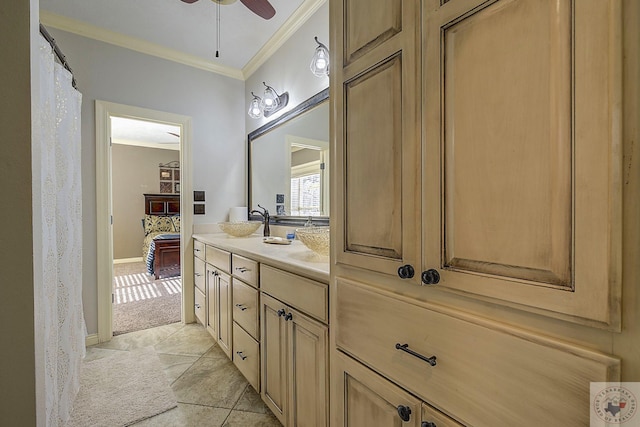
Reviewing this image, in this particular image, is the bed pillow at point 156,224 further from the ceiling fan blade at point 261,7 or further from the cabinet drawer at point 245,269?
the ceiling fan blade at point 261,7

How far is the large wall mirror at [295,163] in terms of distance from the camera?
6.79 feet

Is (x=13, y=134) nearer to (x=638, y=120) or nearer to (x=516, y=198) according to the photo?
(x=516, y=198)

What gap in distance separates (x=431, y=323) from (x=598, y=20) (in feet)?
2.13

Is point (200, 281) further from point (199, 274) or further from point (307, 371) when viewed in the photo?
point (307, 371)

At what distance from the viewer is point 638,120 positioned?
416 millimetres

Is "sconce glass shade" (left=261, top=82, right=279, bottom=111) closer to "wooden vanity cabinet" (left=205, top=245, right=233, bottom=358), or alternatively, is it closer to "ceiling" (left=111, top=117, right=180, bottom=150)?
A: "wooden vanity cabinet" (left=205, top=245, right=233, bottom=358)

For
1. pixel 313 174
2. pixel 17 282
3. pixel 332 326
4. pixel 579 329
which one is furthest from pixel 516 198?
pixel 313 174

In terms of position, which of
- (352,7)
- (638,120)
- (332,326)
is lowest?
(332,326)

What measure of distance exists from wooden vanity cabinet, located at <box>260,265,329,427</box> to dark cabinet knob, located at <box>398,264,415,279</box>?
41 centimetres

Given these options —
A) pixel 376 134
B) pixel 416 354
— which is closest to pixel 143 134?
pixel 376 134

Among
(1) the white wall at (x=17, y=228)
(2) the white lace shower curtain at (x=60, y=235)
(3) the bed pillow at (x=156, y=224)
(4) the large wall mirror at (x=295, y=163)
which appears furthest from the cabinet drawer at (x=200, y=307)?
(3) the bed pillow at (x=156, y=224)

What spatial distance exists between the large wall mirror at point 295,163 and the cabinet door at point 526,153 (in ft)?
4.42

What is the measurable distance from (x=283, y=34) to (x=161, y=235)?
3827 mm

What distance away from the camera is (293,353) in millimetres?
1275
